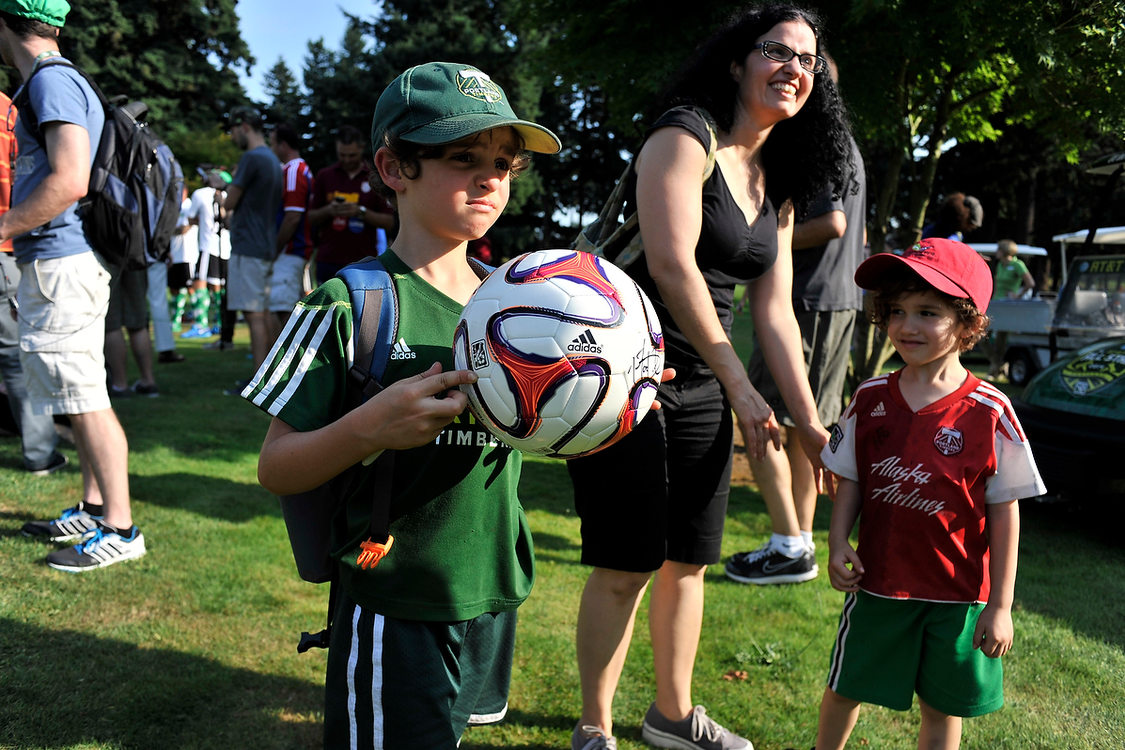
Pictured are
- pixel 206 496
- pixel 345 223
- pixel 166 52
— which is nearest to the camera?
pixel 206 496

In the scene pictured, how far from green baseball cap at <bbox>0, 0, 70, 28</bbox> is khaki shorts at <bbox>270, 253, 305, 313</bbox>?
13.6ft

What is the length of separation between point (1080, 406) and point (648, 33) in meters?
4.13

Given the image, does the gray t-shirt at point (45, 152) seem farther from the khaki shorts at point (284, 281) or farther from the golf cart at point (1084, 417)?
the golf cart at point (1084, 417)

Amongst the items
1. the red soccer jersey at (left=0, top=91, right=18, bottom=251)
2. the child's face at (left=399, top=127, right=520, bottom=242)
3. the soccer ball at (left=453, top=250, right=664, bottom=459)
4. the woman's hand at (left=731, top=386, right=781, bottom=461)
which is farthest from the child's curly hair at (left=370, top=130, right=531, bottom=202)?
the red soccer jersey at (left=0, top=91, right=18, bottom=251)

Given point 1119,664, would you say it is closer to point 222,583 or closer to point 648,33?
point 222,583

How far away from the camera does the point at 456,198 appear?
70.7 inches

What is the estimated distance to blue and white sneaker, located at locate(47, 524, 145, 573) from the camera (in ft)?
12.5

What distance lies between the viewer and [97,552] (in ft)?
12.7

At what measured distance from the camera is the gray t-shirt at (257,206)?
25.5 ft

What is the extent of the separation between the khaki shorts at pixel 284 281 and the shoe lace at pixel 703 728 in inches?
245

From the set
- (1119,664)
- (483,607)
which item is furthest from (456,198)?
(1119,664)

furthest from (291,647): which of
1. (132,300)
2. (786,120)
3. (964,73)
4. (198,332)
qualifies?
(198,332)

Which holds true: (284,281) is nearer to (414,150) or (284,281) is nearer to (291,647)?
(291,647)

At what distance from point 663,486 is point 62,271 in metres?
3.17
